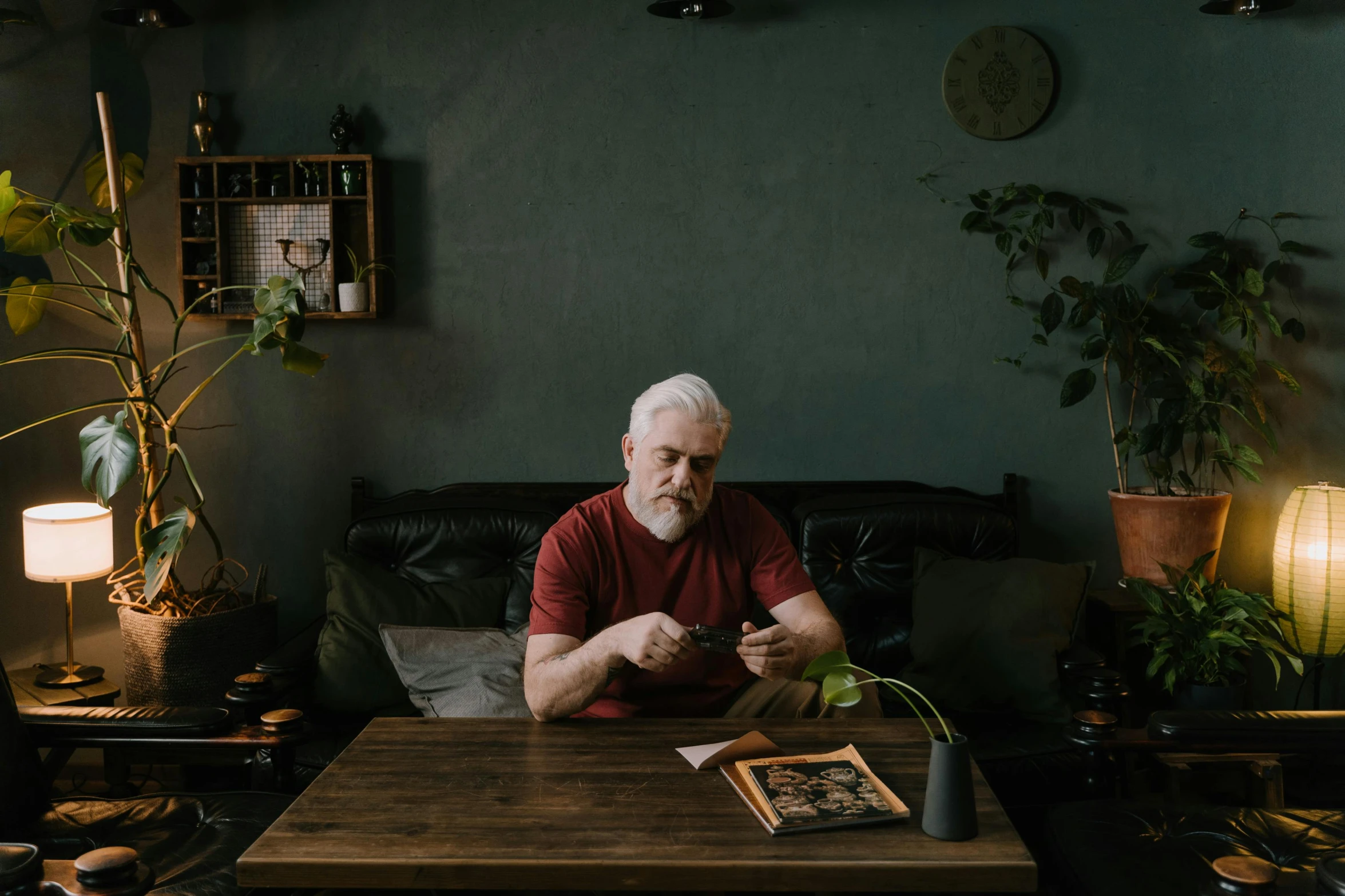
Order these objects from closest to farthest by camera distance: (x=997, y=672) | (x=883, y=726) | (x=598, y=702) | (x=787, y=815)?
(x=787, y=815) → (x=883, y=726) → (x=598, y=702) → (x=997, y=672)

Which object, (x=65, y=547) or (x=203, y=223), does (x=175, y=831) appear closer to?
(x=65, y=547)

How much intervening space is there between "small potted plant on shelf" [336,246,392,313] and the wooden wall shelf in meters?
0.02

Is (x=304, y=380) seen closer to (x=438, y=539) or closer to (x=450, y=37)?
(x=438, y=539)

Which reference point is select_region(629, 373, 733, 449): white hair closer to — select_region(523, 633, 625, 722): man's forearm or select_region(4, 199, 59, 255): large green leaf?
select_region(523, 633, 625, 722): man's forearm

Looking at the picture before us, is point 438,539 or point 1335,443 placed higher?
point 1335,443

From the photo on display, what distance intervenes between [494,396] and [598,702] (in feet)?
5.08

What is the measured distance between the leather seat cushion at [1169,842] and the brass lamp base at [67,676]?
272 centimetres

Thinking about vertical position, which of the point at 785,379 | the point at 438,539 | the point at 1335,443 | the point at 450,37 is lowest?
the point at 438,539

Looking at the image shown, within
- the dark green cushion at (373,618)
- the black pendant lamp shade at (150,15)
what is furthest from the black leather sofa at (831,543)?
the black pendant lamp shade at (150,15)

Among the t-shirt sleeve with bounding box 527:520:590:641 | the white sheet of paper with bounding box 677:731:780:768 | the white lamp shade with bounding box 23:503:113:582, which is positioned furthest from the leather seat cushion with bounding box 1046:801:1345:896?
the white lamp shade with bounding box 23:503:113:582

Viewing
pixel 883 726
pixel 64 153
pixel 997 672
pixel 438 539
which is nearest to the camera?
pixel 883 726

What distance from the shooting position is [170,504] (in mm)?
3434

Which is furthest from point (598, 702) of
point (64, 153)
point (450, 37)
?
point (64, 153)

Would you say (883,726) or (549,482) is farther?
(549,482)
